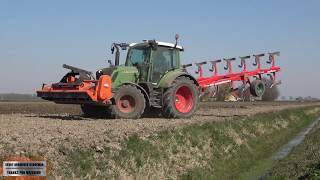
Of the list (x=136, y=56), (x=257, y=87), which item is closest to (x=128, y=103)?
(x=136, y=56)

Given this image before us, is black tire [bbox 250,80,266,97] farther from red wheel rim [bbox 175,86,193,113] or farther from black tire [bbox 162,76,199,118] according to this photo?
red wheel rim [bbox 175,86,193,113]

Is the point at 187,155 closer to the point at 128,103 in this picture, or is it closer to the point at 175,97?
the point at 128,103

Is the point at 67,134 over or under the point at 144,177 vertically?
over

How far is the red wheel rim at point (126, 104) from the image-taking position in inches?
777

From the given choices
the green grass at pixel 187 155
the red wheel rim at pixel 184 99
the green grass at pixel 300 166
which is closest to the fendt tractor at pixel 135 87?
the red wheel rim at pixel 184 99

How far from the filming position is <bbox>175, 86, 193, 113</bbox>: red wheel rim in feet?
72.6

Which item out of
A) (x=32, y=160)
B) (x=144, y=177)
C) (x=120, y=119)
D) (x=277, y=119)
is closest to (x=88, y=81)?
(x=120, y=119)

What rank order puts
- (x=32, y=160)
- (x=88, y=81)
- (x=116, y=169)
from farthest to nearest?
(x=88, y=81), (x=116, y=169), (x=32, y=160)

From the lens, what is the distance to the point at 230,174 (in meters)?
15.2

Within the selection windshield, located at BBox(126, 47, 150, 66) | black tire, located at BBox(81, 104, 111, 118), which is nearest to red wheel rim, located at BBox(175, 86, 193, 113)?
windshield, located at BBox(126, 47, 150, 66)

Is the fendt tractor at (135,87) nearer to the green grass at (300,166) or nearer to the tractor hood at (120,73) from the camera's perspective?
the tractor hood at (120,73)

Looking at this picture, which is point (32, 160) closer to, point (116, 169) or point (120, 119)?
point (116, 169)

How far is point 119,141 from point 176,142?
2756 millimetres

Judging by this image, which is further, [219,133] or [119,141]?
[219,133]
